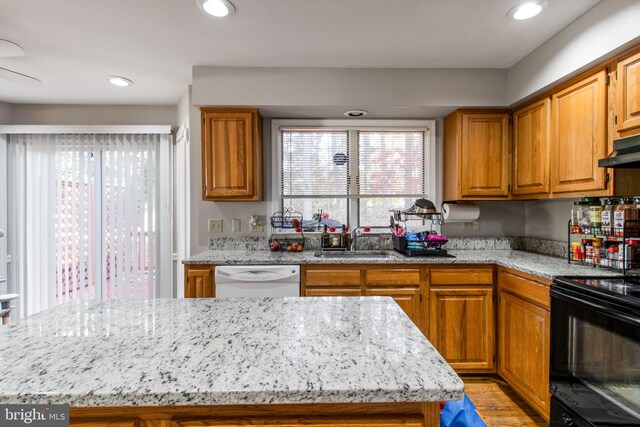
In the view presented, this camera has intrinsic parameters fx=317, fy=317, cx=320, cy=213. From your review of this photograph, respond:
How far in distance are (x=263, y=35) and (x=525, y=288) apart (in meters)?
2.46

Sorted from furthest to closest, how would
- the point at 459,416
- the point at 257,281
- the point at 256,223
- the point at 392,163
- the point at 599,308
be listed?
1. the point at 392,163
2. the point at 256,223
3. the point at 257,281
4. the point at 599,308
5. the point at 459,416

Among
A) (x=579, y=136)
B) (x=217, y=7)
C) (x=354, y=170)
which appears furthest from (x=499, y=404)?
(x=217, y=7)

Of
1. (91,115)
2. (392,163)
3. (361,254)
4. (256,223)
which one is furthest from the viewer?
(91,115)

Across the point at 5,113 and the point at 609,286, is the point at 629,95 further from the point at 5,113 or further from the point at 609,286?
the point at 5,113

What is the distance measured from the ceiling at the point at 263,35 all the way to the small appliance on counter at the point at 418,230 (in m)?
1.25

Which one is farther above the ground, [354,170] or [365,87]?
[365,87]

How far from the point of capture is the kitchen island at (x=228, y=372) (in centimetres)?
67

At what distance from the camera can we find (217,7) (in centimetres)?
187

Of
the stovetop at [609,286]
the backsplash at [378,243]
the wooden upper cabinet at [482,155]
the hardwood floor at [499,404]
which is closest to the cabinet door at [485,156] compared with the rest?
the wooden upper cabinet at [482,155]

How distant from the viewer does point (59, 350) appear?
33.5 inches

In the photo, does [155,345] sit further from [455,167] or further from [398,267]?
[455,167]

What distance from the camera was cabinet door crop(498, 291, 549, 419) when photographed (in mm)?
1926

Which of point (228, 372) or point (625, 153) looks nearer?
point (228, 372)

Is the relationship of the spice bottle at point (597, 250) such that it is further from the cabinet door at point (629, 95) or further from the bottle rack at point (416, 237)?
the bottle rack at point (416, 237)
